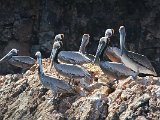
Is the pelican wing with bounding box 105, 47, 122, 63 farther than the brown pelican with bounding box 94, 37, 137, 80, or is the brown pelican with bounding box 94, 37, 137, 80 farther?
the pelican wing with bounding box 105, 47, 122, 63

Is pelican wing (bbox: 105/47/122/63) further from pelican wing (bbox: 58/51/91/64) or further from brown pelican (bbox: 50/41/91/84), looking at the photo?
brown pelican (bbox: 50/41/91/84)

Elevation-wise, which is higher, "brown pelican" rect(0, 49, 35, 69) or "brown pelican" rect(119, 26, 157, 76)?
"brown pelican" rect(119, 26, 157, 76)

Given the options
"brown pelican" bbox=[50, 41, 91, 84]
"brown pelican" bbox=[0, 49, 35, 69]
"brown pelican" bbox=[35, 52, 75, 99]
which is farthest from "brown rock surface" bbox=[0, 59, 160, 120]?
"brown pelican" bbox=[0, 49, 35, 69]

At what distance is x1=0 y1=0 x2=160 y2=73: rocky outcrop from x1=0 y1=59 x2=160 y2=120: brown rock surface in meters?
15.6

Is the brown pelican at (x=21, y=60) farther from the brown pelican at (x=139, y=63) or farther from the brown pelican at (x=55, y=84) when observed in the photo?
the brown pelican at (x=139, y=63)

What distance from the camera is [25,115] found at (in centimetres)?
1759

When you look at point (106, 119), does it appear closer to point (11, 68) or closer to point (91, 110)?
point (91, 110)

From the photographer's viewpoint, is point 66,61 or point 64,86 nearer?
point 64,86

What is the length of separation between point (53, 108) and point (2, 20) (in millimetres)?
21188

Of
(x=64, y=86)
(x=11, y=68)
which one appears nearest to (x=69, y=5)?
(x=11, y=68)

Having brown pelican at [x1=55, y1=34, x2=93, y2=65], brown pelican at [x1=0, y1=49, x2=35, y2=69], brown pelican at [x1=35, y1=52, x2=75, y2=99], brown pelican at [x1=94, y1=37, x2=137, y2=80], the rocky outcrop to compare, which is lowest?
the rocky outcrop

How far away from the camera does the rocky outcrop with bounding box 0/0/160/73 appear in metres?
34.8

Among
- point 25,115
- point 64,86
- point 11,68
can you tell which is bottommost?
point 11,68

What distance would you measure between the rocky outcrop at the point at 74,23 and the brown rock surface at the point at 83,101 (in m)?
15.6
